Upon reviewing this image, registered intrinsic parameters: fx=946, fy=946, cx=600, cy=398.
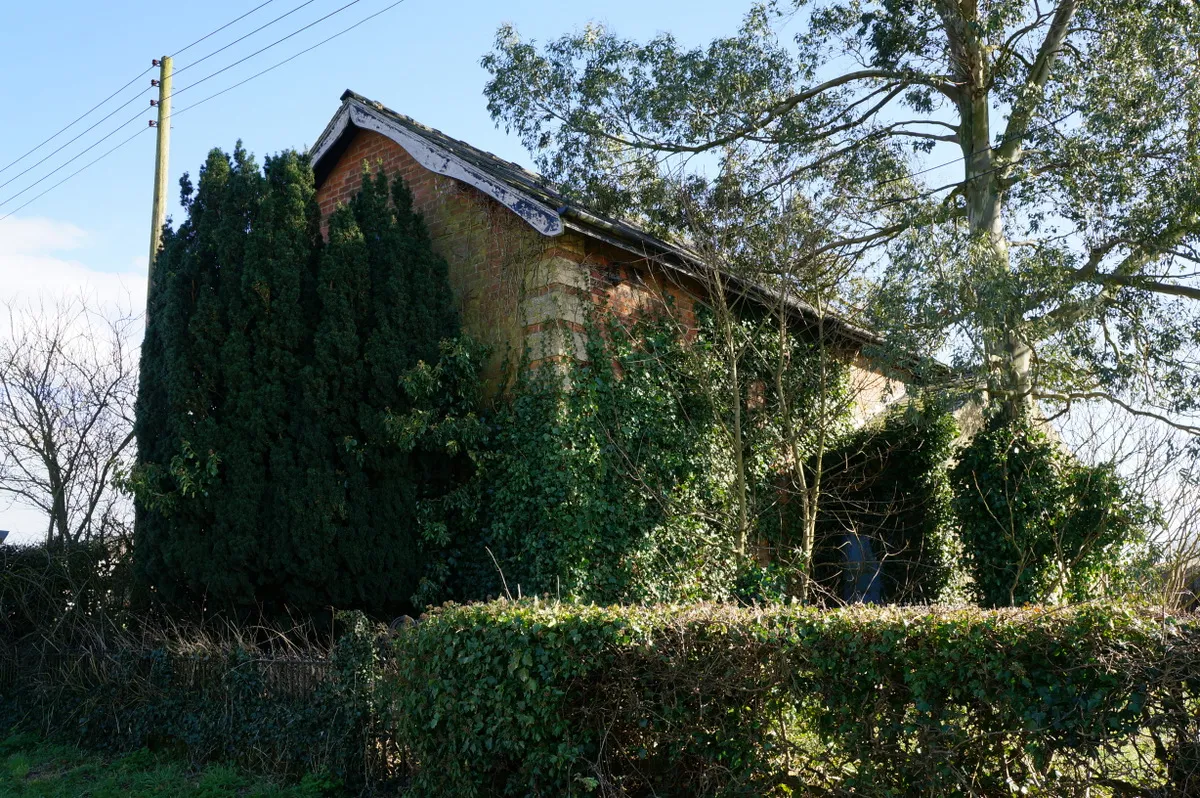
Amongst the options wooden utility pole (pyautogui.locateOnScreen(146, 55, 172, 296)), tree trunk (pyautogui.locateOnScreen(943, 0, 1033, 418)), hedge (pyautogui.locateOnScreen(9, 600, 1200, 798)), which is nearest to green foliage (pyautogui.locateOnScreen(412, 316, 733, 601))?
hedge (pyautogui.locateOnScreen(9, 600, 1200, 798))

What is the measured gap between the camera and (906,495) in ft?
43.2

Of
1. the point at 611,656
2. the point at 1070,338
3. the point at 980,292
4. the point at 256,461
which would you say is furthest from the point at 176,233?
the point at 1070,338

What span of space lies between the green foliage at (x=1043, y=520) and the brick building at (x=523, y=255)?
1696 mm

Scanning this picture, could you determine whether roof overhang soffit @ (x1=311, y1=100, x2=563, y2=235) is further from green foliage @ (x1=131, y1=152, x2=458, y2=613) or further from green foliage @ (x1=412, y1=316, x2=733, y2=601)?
green foliage @ (x1=412, y1=316, x2=733, y2=601)

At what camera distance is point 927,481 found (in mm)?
13359

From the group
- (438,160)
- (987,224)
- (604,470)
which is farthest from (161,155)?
(987,224)

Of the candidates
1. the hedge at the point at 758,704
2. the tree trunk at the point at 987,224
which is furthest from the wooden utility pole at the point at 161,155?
the tree trunk at the point at 987,224

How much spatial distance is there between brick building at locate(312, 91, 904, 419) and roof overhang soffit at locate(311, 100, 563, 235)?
1cm

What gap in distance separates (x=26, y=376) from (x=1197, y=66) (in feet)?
49.5

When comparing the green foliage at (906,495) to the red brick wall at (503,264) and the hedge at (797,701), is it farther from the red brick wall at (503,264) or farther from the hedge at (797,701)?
the hedge at (797,701)

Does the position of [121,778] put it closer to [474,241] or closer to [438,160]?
[474,241]

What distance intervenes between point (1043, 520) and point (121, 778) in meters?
10.0

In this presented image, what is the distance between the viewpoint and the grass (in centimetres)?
730

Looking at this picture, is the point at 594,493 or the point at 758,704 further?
the point at 594,493
